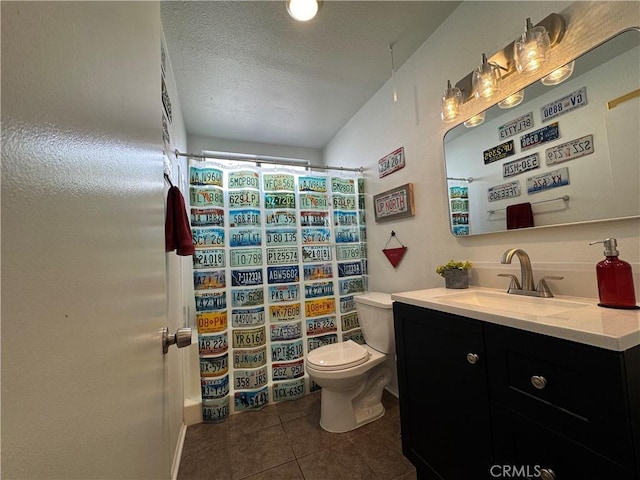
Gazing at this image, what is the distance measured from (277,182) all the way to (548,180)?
1603 mm

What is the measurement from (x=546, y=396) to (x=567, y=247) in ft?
2.09

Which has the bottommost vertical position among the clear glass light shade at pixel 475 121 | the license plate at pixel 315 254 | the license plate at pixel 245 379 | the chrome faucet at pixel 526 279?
the license plate at pixel 245 379

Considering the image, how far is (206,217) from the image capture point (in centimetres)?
176

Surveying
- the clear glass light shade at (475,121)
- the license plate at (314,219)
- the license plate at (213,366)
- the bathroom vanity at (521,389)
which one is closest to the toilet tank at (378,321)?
the bathroom vanity at (521,389)

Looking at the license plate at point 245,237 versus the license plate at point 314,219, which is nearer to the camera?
the license plate at point 245,237

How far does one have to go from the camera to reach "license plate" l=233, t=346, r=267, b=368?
1.80 metres

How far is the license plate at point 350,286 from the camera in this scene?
2129mm

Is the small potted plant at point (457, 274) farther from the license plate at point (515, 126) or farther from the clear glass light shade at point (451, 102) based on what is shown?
the clear glass light shade at point (451, 102)

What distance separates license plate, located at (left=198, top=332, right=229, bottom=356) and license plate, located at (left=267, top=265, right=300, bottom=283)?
502 millimetres

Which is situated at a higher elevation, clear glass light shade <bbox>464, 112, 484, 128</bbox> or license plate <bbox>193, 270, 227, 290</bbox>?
clear glass light shade <bbox>464, 112, 484, 128</bbox>

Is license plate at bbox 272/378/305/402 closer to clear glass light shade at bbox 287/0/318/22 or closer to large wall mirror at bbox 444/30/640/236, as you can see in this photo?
large wall mirror at bbox 444/30/640/236

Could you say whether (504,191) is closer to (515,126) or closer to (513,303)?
(515,126)

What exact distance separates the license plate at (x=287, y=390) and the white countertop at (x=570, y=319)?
4.27 ft

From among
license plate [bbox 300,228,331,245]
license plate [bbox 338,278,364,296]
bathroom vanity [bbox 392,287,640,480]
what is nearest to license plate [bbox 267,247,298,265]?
license plate [bbox 300,228,331,245]
